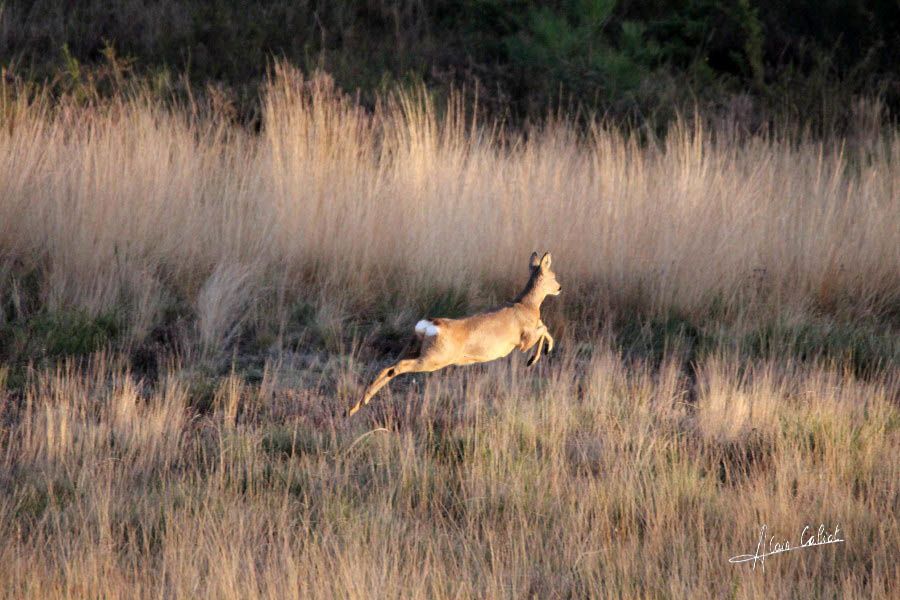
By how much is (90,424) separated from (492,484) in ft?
6.39

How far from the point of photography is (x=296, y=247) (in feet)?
24.3

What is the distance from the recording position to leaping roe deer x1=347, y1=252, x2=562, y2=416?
506 cm

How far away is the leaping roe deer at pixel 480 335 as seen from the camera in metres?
5.06

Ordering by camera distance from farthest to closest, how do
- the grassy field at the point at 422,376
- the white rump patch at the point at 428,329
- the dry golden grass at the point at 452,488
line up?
the white rump patch at the point at 428,329
the grassy field at the point at 422,376
the dry golden grass at the point at 452,488

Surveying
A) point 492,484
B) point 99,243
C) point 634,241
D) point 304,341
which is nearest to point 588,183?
point 634,241

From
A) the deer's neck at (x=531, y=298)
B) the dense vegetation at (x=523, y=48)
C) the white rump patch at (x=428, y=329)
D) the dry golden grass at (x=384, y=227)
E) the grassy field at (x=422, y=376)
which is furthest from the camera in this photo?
the dense vegetation at (x=523, y=48)

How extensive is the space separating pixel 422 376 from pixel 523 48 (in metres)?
8.29

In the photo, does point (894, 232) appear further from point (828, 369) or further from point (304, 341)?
point (304, 341)

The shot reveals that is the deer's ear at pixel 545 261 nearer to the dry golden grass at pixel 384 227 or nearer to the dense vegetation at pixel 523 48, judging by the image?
→ the dry golden grass at pixel 384 227

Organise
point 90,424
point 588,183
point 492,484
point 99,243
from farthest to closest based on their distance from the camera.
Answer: point 588,183 < point 99,243 < point 90,424 < point 492,484
